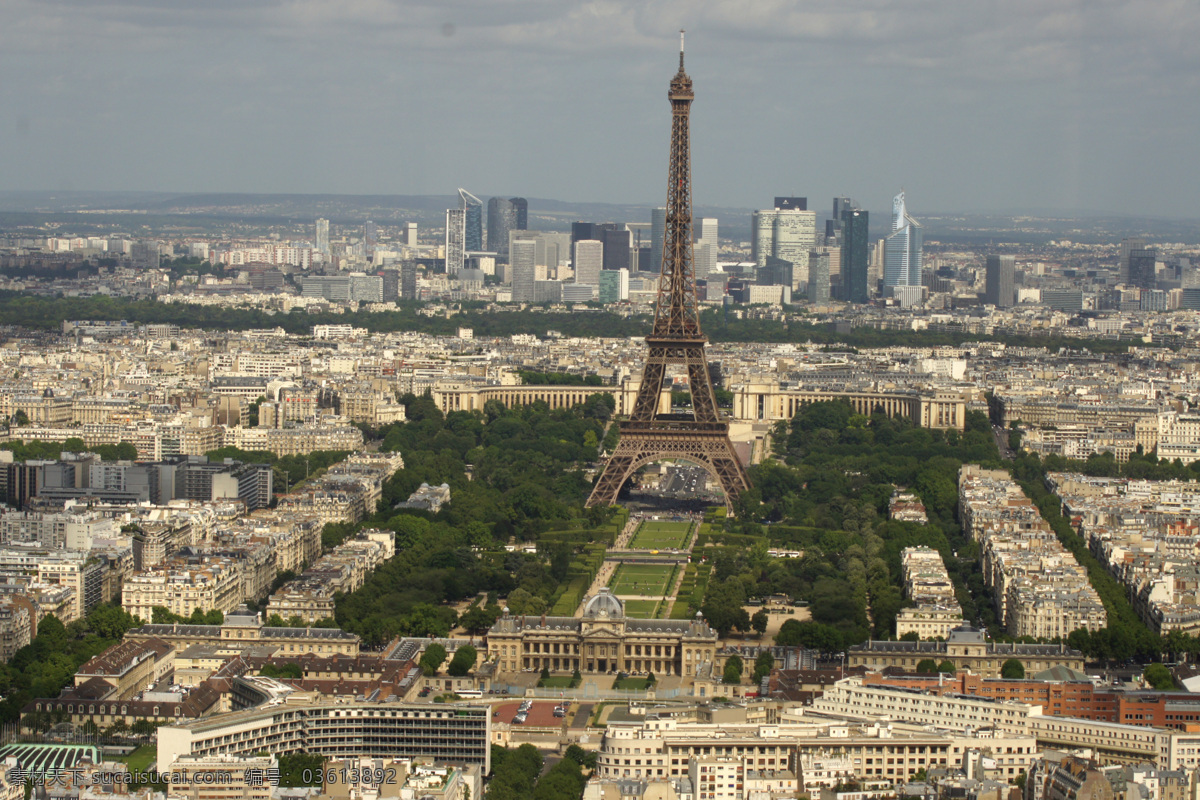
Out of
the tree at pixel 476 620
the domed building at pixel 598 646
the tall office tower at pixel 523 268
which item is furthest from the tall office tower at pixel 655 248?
the domed building at pixel 598 646

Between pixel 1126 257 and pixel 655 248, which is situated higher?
pixel 1126 257

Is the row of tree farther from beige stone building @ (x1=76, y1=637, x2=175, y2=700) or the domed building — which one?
beige stone building @ (x1=76, y1=637, x2=175, y2=700)

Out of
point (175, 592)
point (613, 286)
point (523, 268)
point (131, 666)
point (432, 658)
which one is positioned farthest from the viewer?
point (523, 268)

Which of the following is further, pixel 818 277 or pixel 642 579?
pixel 818 277

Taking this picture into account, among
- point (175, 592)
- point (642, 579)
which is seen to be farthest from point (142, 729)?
point (642, 579)

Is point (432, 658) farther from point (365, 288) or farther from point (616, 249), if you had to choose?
point (616, 249)

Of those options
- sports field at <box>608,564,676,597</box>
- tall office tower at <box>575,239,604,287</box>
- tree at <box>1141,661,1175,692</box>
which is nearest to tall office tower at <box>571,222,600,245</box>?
tall office tower at <box>575,239,604,287</box>

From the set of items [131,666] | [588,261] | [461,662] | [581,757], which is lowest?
[461,662]

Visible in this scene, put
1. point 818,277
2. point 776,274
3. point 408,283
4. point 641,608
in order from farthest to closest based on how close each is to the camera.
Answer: point 776,274 < point 818,277 < point 408,283 < point 641,608
